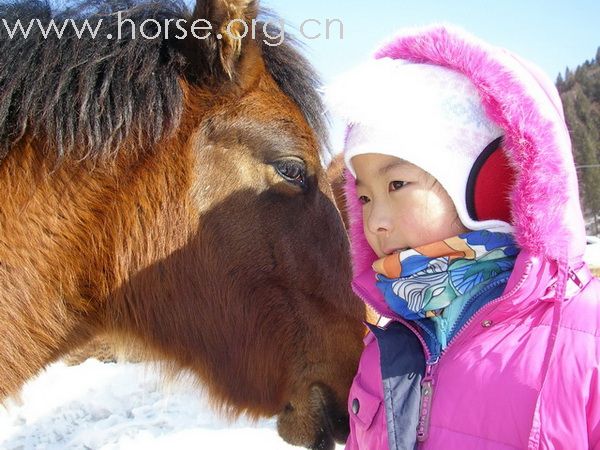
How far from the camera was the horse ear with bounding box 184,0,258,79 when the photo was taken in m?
1.85

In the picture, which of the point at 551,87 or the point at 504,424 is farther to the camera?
the point at 551,87

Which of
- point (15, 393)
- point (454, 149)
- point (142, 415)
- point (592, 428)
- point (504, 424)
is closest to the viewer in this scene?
point (592, 428)

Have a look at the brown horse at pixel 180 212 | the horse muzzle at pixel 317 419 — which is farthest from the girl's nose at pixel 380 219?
the horse muzzle at pixel 317 419

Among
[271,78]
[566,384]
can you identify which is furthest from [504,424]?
[271,78]

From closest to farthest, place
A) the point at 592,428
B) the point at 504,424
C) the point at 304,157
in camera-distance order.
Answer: the point at 592,428 → the point at 504,424 → the point at 304,157

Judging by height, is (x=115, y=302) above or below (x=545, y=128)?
below

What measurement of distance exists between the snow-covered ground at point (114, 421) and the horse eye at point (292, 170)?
273cm

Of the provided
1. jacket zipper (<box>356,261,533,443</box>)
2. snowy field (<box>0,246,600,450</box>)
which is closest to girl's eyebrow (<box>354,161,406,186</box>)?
jacket zipper (<box>356,261,533,443</box>)

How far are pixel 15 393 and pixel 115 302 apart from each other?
0.47 metres

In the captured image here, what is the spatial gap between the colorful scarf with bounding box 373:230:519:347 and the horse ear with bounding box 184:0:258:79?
1.00 metres

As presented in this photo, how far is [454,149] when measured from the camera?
4.97ft

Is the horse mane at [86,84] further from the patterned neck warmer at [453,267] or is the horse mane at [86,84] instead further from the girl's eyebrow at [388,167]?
the patterned neck warmer at [453,267]

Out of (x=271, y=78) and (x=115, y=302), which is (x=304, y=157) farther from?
(x=115, y=302)

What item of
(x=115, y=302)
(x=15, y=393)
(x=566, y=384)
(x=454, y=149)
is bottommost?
(x=15, y=393)
